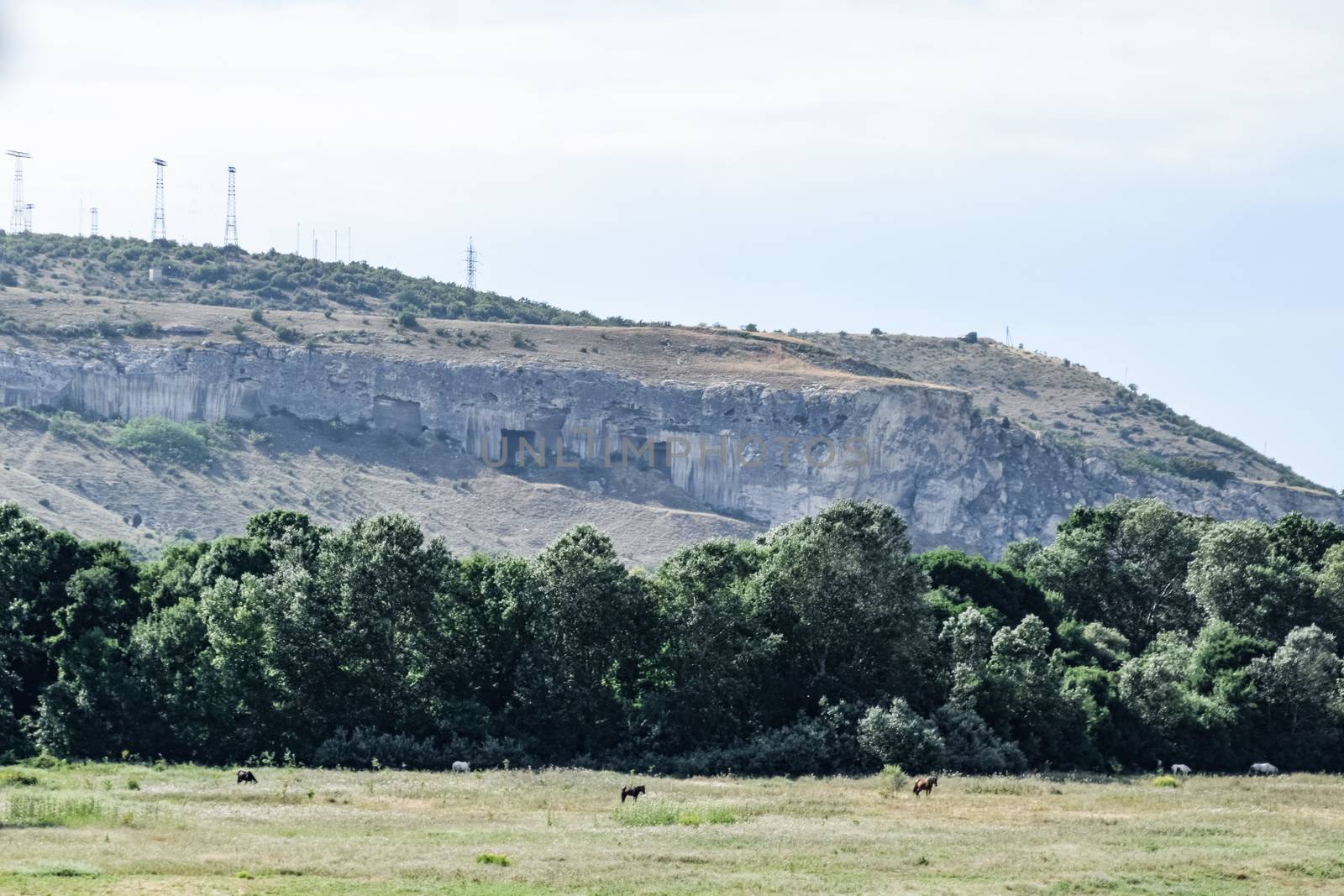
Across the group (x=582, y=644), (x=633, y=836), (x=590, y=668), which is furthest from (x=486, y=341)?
(x=633, y=836)

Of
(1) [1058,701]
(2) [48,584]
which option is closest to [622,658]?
(1) [1058,701]

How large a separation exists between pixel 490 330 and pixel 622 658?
438 ft

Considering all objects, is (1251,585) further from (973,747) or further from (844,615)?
(973,747)

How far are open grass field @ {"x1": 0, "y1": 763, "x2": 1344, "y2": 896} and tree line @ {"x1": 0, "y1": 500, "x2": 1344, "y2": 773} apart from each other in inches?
154

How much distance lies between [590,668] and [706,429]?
123327 mm

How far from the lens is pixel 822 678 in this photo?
206 ft

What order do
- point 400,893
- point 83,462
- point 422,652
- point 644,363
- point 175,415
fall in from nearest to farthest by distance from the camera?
point 400,893
point 422,652
point 83,462
point 175,415
point 644,363

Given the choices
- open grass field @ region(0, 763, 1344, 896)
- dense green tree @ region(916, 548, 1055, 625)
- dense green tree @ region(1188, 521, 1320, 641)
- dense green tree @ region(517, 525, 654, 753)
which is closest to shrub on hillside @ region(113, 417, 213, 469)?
dense green tree @ region(916, 548, 1055, 625)

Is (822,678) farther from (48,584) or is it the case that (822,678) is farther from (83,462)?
(83,462)

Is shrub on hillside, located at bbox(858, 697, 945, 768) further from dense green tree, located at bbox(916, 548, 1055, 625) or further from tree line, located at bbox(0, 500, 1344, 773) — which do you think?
dense green tree, located at bbox(916, 548, 1055, 625)

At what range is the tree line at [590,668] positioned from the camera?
5788 cm

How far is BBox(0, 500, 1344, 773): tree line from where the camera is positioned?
2279 inches

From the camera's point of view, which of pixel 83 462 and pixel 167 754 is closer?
pixel 167 754

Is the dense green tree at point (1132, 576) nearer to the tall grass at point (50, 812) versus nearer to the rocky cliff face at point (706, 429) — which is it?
the tall grass at point (50, 812)
